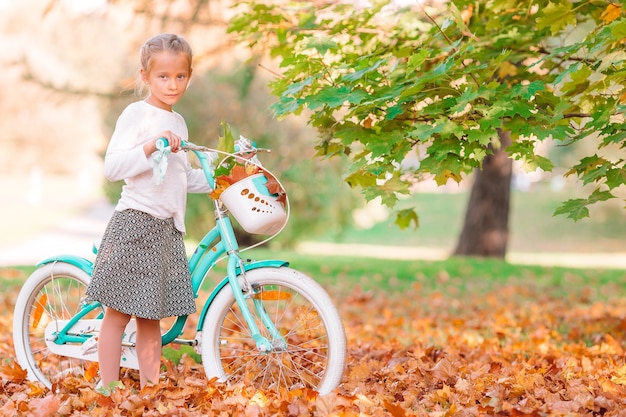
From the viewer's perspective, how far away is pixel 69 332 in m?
3.71

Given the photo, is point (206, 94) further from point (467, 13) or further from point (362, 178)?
point (362, 178)

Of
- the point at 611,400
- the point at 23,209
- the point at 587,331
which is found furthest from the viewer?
the point at 23,209

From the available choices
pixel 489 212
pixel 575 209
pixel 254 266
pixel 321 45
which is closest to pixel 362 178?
pixel 321 45

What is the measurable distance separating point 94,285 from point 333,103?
1365mm

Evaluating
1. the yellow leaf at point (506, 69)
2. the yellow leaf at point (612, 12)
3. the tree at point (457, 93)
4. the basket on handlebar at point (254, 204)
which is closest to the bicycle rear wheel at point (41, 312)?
the basket on handlebar at point (254, 204)

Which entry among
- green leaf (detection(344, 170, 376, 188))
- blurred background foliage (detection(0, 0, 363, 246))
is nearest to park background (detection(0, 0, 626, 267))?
blurred background foliage (detection(0, 0, 363, 246))

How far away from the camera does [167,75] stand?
10.6ft

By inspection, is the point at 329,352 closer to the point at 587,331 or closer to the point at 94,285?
the point at 94,285

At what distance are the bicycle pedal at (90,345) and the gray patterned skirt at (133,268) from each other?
39cm

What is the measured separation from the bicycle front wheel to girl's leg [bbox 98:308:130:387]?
373 millimetres

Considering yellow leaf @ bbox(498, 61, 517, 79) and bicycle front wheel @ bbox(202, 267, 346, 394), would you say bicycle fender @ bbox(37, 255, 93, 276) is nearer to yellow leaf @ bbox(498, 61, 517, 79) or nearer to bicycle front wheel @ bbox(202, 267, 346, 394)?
bicycle front wheel @ bbox(202, 267, 346, 394)

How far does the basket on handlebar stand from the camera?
124 inches

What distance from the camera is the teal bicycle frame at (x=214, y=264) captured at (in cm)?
322

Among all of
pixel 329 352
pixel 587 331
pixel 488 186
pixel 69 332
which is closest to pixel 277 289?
pixel 329 352
